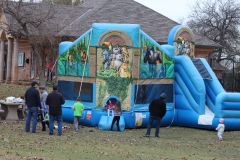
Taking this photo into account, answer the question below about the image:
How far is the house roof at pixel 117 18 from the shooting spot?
32.8 meters

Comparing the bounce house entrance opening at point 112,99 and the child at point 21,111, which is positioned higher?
the bounce house entrance opening at point 112,99

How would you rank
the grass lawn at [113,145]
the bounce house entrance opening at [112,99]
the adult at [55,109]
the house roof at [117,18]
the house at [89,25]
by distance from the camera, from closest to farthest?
the grass lawn at [113,145], the adult at [55,109], the bounce house entrance opening at [112,99], the house roof at [117,18], the house at [89,25]

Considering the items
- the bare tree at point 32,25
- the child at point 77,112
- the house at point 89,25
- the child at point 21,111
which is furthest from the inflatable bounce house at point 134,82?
the house at point 89,25

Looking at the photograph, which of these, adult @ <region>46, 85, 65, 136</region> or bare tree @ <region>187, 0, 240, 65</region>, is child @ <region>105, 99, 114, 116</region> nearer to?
adult @ <region>46, 85, 65, 136</region>

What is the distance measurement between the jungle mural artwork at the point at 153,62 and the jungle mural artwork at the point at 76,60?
6.94 feet

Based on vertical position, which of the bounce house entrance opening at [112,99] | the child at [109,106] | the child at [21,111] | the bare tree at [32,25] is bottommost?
the child at [21,111]

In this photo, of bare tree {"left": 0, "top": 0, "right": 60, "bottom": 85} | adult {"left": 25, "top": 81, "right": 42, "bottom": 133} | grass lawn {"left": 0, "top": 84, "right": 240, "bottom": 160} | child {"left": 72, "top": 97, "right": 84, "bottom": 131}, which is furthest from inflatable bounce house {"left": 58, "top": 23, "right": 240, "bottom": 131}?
bare tree {"left": 0, "top": 0, "right": 60, "bottom": 85}

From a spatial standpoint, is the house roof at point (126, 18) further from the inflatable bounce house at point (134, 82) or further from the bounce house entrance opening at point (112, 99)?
the bounce house entrance opening at point (112, 99)

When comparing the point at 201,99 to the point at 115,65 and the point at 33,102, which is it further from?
the point at 33,102

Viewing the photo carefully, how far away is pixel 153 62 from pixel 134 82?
1.30 meters

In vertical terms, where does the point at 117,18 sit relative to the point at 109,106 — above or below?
above

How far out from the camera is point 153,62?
834 inches

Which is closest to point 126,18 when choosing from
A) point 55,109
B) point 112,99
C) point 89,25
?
point 89,25

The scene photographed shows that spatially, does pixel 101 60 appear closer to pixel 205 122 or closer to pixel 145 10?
pixel 205 122
